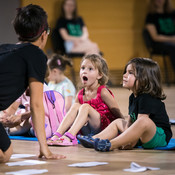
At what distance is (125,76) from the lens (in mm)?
2635

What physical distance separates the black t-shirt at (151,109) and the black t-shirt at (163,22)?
180 inches

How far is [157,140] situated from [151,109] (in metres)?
0.20

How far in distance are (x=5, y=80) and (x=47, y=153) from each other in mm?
444

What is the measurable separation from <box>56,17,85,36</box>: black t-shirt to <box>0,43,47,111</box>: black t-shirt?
4538 mm

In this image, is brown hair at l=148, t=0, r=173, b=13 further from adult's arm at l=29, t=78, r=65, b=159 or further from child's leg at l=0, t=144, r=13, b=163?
child's leg at l=0, t=144, r=13, b=163

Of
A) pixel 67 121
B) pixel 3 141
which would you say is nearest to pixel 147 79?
pixel 67 121

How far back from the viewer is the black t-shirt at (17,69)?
6.81 ft

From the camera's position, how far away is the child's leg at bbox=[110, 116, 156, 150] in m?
2.44

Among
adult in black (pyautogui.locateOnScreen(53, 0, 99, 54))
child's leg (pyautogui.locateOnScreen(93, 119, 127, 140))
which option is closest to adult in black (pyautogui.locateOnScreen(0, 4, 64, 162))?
child's leg (pyautogui.locateOnScreen(93, 119, 127, 140))

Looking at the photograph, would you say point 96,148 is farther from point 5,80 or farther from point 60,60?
point 60,60

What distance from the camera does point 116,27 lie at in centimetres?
756

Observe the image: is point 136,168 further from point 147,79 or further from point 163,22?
point 163,22

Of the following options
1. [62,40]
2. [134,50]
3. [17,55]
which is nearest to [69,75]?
[62,40]

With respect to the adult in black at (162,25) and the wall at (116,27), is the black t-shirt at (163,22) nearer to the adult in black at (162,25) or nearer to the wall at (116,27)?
the adult in black at (162,25)
